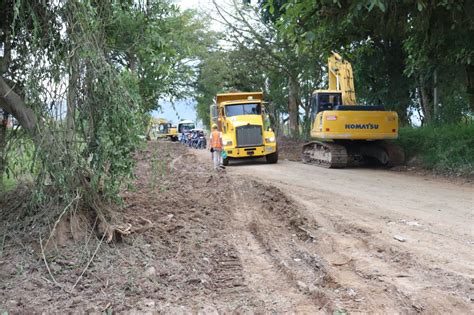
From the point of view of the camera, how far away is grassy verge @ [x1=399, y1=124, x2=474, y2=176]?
14.2 meters

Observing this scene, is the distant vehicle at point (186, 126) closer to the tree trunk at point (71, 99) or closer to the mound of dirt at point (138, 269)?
the mound of dirt at point (138, 269)

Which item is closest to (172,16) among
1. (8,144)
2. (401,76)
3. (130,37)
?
Answer: (130,37)

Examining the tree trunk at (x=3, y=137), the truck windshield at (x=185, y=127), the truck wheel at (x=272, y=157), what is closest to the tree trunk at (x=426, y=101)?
the truck wheel at (x=272, y=157)

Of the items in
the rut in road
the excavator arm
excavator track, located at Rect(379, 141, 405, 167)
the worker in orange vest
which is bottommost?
the rut in road

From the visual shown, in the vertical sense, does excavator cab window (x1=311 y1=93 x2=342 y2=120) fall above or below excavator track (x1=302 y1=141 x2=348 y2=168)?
above

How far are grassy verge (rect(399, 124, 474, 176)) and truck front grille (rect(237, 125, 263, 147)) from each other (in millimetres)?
5419

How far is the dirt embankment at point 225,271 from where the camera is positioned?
15.1 ft

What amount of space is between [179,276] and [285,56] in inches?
919

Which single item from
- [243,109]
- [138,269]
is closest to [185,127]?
[243,109]

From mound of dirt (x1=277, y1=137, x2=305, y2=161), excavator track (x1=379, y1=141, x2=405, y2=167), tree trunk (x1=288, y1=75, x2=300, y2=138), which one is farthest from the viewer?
tree trunk (x1=288, y1=75, x2=300, y2=138)

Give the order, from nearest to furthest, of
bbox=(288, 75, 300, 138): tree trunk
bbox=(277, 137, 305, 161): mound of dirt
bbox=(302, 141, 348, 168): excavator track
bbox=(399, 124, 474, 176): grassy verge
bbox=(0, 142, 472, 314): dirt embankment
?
1. bbox=(0, 142, 472, 314): dirt embankment
2. bbox=(399, 124, 474, 176): grassy verge
3. bbox=(302, 141, 348, 168): excavator track
4. bbox=(277, 137, 305, 161): mound of dirt
5. bbox=(288, 75, 300, 138): tree trunk

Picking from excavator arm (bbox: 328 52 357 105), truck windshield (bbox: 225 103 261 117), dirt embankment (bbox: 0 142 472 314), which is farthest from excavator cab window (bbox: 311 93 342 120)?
dirt embankment (bbox: 0 142 472 314)

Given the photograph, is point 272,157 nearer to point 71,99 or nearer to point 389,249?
point 389,249

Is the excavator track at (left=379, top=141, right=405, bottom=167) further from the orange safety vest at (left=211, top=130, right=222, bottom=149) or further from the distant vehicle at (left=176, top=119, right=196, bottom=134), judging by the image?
the distant vehicle at (left=176, top=119, right=196, bottom=134)
